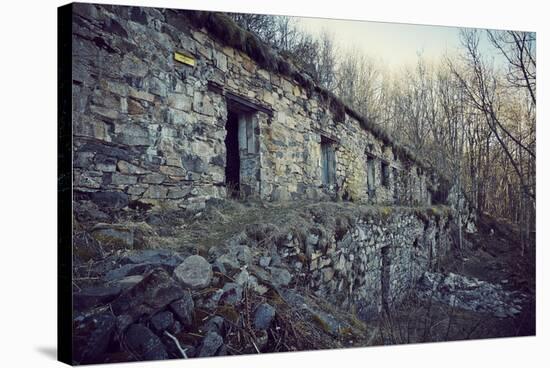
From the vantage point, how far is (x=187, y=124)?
4.41 m

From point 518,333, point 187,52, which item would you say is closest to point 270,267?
point 187,52

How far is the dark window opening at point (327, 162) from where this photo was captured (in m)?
5.43

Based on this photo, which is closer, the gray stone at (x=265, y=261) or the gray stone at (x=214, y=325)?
the gray stone at (x=214, y=325)

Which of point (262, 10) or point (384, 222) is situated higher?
point (262, 10)

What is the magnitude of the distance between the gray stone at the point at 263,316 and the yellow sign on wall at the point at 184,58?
207 centimetres

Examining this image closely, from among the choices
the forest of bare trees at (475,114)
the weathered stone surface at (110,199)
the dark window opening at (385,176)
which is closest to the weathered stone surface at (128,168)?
the weathered stone surface at (110,199)

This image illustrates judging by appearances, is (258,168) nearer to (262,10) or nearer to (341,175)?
(341,175)

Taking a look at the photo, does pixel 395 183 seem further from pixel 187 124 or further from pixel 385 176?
pixel 187 124

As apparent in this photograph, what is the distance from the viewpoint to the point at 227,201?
458 cm

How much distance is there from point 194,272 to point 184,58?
173 cm

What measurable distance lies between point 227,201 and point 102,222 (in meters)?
1.12

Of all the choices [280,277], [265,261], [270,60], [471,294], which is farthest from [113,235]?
[471,294]

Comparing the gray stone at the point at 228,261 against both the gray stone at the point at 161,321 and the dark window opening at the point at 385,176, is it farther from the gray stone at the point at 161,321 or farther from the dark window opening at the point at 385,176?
the dark window opening at the point at 385,176

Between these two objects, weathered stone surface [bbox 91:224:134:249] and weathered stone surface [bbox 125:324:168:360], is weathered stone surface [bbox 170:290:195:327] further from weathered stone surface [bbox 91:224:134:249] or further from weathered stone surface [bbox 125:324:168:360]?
weathered stone surface [bbox 91:224:134:249]
